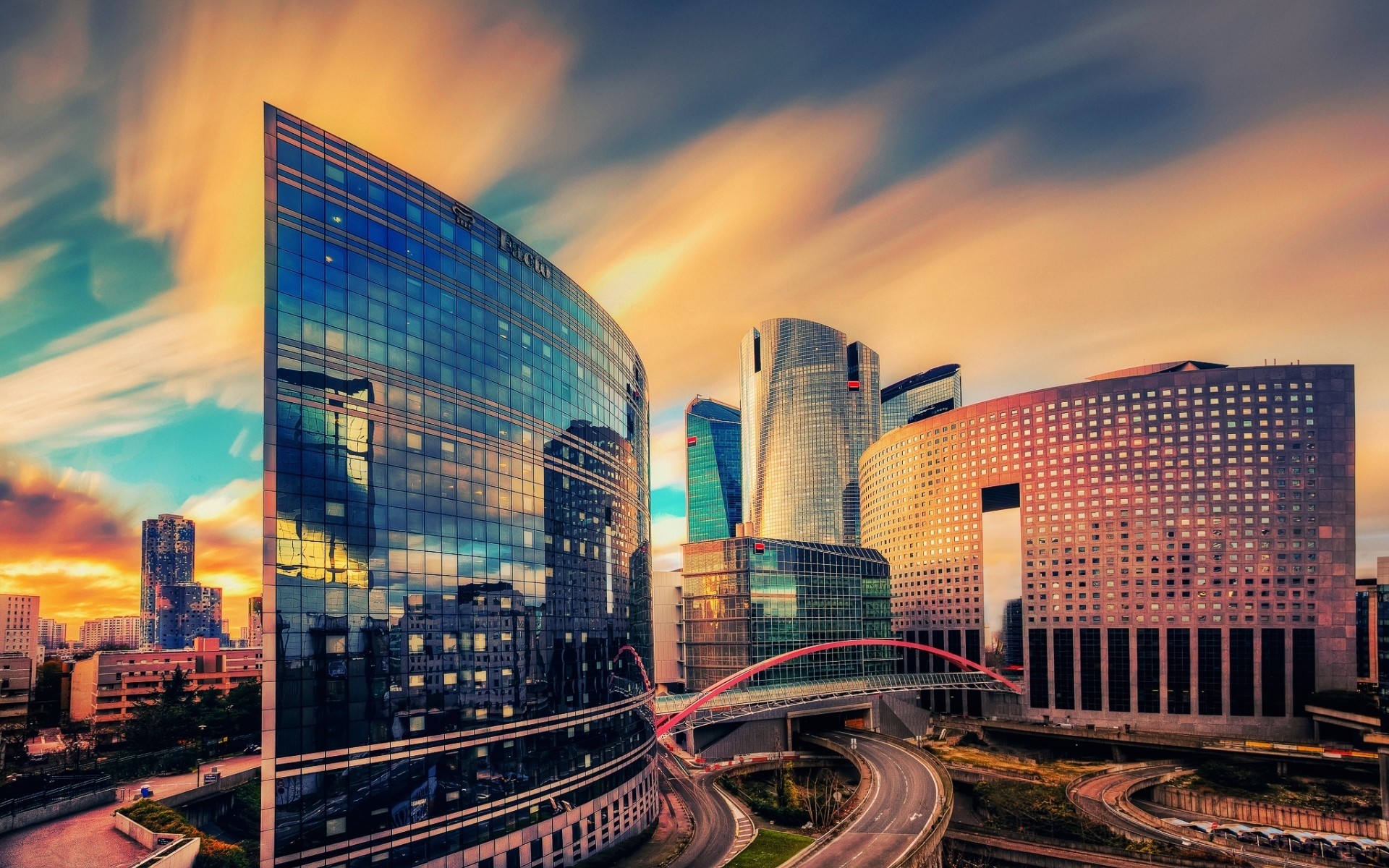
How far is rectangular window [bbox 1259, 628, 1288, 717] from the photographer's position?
12769 centimetres

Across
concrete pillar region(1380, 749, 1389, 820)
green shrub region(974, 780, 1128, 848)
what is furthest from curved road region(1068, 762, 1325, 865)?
concrete pillar region(1380, 749, 1389, 820)

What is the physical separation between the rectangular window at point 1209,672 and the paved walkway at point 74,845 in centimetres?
15334

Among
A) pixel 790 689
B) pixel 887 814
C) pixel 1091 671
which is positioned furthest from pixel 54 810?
pixel 1091 671

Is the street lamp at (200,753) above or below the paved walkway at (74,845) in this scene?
below

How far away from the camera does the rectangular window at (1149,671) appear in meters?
135

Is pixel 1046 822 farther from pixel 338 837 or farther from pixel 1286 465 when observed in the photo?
pixel 1286 465

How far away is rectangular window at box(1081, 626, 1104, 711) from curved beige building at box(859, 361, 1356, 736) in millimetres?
269

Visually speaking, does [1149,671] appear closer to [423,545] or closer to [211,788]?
[423,545]

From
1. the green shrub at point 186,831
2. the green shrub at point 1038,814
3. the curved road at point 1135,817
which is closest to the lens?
the green shrub at point 186,831

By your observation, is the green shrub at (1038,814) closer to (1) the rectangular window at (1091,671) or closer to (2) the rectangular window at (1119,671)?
(1) the rectangular window at (1091,671)

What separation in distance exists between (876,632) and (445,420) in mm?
107940

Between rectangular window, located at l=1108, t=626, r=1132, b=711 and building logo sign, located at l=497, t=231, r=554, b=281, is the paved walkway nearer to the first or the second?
building logo sign, located at l=497, t=231, r=554, b=281

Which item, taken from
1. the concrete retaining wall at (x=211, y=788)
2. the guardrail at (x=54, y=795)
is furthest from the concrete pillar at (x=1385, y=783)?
the guardrail at (x=54, y=795)

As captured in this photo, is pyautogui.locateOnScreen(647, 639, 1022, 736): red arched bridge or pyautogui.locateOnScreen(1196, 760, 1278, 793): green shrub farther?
pyautogui.locateOnScreen(1196, 760, 1278, 793): green shrub
